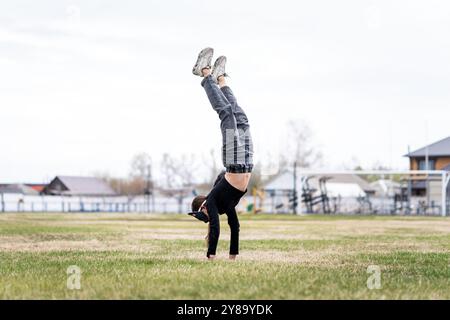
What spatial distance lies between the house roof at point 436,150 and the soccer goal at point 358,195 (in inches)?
81.9

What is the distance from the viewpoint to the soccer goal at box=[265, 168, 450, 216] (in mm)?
52594

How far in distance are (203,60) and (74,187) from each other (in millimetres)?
104494

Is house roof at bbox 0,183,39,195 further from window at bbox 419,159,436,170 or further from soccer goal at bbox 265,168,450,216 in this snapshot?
window at bbox 419,159,436,170

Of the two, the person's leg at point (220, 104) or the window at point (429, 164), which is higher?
the window at point (429, 164)

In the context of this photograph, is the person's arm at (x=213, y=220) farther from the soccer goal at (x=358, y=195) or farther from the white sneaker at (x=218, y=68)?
the soccer goal at (x=358, y=195)

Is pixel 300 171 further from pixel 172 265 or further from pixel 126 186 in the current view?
pixel 126 186

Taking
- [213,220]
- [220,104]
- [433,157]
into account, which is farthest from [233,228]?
[433,157]

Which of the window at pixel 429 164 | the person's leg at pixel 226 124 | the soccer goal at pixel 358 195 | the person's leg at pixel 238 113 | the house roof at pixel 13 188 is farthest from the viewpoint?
the house roof at pixel 13 188

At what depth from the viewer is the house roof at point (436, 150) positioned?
7138 cm

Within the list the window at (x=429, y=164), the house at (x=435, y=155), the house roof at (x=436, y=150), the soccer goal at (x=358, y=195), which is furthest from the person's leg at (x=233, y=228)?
the window at (x=429, y=164)

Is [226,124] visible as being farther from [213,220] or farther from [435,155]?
[435,155]

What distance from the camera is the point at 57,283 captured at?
257 inches
